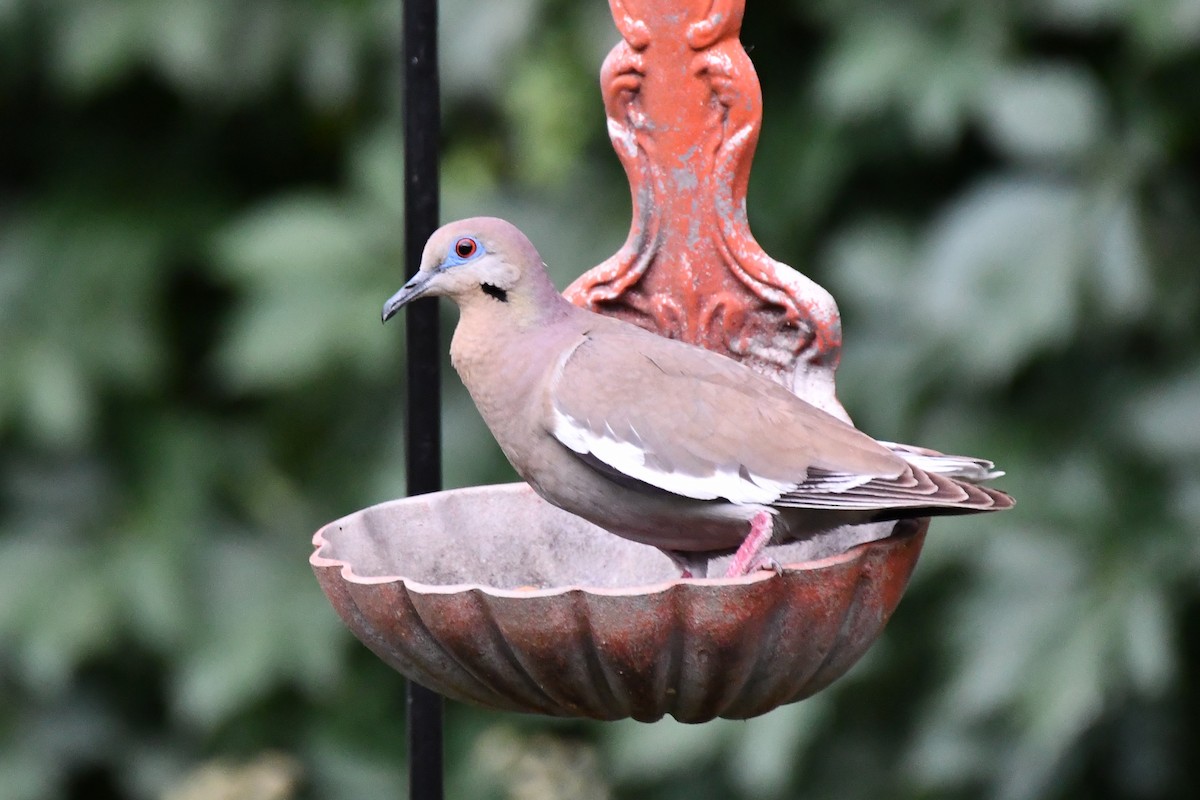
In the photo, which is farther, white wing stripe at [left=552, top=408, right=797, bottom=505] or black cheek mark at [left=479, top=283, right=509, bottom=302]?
black cheek mark at [left=479, top=283, right=509, bottom=302]

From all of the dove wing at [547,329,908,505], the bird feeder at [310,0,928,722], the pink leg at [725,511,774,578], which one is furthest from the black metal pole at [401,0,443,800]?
the pink leg at [725,511,774,578]

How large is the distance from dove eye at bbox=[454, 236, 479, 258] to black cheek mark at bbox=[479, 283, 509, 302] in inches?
1.6

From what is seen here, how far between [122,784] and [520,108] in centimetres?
197

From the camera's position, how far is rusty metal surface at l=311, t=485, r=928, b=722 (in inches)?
62.8

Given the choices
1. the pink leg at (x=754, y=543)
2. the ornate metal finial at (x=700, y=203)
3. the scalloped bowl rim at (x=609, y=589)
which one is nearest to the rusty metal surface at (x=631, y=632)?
the scalloped bowl rim at (x=609, y=589)

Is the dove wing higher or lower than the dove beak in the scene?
lower

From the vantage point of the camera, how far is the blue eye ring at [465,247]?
1.94 metres

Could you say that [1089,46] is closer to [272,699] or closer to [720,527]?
[720,527]

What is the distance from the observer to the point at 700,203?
217 cm

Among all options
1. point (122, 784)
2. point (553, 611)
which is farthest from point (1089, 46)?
point (122, 784)

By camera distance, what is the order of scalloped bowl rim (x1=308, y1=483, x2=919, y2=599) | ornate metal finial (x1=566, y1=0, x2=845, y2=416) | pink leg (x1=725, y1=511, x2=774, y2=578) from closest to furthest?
1. scalloped bowl rim (x1=308, y1=483, x2=919, y2=599)
2. pink leg (x1=725, y1=511, x2=774, y2=578)
3. ornate metal finial (x1=566, y1=0, x2=845, y2=416)

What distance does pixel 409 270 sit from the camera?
A: 2.08 m

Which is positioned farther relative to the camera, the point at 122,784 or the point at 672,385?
the point at 122,784

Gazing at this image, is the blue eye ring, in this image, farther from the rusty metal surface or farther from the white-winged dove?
the rusty metal surface
